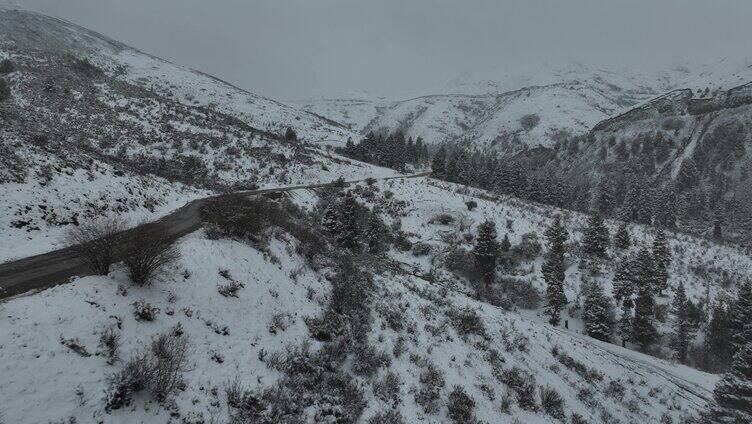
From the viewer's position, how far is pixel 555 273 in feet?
114

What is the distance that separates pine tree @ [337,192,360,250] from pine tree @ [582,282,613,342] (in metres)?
20.9

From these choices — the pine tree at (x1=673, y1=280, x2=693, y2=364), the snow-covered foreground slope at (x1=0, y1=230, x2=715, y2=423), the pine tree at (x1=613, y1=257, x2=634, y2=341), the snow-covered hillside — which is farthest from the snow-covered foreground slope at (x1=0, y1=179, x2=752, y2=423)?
the pine tree at (x1=673, y1=280, x2=693, y2=364)

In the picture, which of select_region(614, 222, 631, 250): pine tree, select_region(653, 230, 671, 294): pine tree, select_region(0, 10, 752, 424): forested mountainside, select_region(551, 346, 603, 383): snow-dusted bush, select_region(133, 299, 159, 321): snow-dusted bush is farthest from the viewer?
select_region(614, 222, 631, 250): pine tree

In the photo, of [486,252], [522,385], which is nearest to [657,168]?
[486,252]

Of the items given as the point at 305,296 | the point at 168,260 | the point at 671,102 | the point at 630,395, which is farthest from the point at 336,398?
the point at 671,102

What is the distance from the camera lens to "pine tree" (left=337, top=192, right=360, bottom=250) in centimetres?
3203

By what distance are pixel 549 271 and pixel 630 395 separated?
19.6m

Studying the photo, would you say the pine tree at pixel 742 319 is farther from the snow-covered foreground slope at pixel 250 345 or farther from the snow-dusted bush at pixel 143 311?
the snow-dusted bush at pixel 143 311

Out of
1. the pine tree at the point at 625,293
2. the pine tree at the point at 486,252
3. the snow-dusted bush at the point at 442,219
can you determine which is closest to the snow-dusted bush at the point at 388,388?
the pine tree at the point at 486,252

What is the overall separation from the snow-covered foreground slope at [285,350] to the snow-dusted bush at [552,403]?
26 centimetres

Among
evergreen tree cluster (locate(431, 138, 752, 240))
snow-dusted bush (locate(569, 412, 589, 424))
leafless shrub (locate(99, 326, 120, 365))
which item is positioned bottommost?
snow-dusted bush (locate(569, 412, 589, 424))

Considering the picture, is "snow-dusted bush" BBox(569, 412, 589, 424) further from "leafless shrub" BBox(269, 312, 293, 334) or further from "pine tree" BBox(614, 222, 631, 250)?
"pine tree" BBox(614, 222, 631, 250)

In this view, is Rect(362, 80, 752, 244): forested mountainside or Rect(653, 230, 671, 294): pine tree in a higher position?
Rect(362, 80, 752, 244): forested mountainside

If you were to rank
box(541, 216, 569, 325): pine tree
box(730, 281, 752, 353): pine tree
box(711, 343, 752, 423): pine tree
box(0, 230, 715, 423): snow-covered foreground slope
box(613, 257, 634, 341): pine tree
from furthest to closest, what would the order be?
box(541, 216, 569, 325): pine tree < box(613, 257, 634, 341): pine tree < box(730, 281, 752, 353): pine tree < box(711, 343, 752, 423): pine tree < box(0, 230, 715, 423): snow-covered foreground slope
